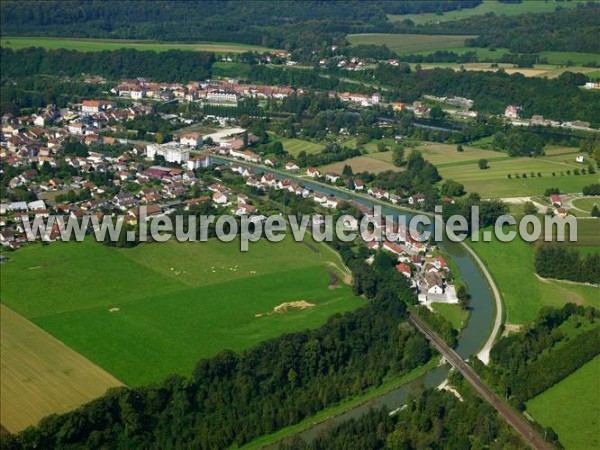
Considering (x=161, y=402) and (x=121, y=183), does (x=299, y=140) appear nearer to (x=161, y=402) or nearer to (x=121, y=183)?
(x=121, y=183)

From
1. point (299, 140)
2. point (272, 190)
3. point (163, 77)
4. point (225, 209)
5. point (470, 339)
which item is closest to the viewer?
point (470, 339)

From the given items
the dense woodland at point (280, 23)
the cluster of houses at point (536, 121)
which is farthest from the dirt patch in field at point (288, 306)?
the dense woodland at point (280, 23)

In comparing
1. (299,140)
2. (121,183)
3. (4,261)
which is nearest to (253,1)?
→ (299,140)

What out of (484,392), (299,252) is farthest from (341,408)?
(299,252)

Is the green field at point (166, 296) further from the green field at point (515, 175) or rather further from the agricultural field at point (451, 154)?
the agricultural field at point (451, 154)

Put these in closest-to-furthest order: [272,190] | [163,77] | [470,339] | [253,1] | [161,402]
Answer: [161,402]
[470,339]
[272,190]
[163,77]
[253,1]

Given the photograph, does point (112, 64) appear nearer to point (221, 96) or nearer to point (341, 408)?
point (221, 96)
